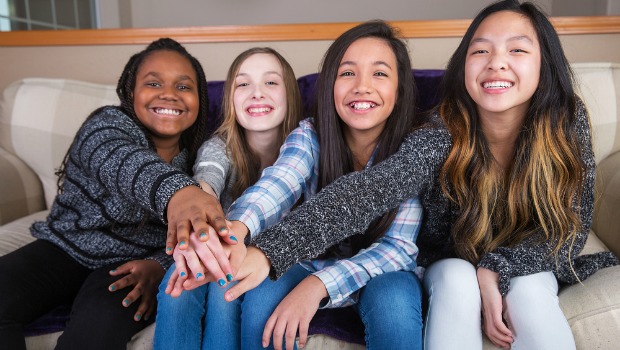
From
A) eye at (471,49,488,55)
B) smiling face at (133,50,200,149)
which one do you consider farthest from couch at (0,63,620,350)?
eye at (471,49,488,55)

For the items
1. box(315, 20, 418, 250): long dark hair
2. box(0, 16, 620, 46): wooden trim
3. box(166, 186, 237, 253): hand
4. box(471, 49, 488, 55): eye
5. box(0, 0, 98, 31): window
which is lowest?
box(166, 186, 237, 253): hand

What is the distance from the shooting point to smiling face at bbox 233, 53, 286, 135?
1.32 meters

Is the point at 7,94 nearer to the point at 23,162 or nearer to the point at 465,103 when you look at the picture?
the point at 23,162

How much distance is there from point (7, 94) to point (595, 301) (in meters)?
1.87

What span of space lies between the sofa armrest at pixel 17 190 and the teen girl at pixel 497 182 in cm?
114

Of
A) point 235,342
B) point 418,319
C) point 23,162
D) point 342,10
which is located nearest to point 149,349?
point 235,342

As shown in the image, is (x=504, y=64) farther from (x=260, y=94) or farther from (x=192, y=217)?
(x=192, y=217)

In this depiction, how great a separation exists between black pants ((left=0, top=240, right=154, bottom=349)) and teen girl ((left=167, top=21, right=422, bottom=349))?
200mm

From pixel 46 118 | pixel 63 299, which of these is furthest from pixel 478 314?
pixel 46 118

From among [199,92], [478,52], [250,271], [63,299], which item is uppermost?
[478,52]

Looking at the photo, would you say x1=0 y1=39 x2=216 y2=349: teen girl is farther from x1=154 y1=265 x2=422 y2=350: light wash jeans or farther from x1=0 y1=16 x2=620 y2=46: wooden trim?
x1=0 y1=16 x2=620 y2=46: wooden trim

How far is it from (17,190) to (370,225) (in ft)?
3.84

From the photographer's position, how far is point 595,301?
0.97 meters

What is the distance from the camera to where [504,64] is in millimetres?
1082
